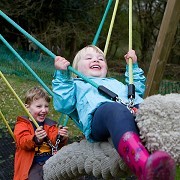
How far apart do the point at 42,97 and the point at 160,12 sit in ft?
33.7

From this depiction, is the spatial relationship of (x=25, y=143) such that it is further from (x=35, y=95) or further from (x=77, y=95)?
(x=77, y=95)

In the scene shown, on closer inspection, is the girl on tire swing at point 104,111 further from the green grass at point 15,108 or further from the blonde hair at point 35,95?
the green grass at point 15,108

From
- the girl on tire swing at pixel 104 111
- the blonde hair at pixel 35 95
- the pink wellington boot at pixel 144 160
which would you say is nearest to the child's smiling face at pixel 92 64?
the girl on tire swing at pixel 104 111

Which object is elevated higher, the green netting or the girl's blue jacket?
the girl's blue jacket

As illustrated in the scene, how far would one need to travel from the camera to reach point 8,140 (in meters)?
3.94

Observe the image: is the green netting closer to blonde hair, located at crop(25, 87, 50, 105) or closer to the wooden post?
the wooden post

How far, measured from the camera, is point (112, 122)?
1483mm

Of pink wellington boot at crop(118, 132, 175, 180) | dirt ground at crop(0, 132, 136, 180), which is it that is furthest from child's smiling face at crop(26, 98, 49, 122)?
pink wellington boot at crop(118, 132, 175, 180)

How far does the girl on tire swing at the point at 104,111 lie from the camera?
1149mm

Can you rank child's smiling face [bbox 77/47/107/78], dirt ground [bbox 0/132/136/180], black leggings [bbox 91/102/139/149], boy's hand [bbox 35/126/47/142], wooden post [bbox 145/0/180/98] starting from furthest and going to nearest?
dirt ground [bbox 0/132/136/180]
wooden post [bbox 145/0/180/98]
boy's hand [bbox 35/126/47/142]
child's smiling face [bbox 77/47/107/78]
black leggings [bbox 91/102/139/149]

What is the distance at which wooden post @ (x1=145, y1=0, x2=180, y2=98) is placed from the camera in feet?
8.26

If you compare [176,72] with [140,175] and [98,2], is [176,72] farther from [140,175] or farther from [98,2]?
[140,175]

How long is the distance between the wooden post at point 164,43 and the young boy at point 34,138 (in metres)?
0.71

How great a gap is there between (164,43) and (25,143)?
105 cm
